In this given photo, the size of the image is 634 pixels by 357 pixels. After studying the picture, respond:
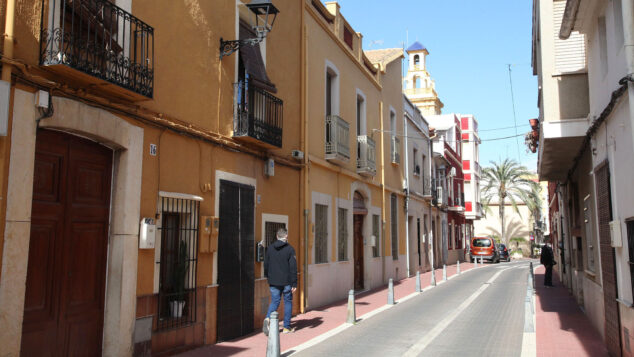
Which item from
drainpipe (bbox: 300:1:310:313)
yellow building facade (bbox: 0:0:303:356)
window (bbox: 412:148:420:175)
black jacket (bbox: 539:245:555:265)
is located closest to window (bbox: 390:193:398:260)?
window (bbox: 412:148:420:175)

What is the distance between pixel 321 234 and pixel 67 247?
27.5 feet

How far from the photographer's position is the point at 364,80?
18406mm

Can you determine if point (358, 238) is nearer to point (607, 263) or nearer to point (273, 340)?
point (607, 263)

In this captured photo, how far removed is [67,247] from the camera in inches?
256

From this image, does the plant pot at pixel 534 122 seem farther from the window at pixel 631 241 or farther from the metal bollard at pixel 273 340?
the metal bollard at pixel 273 340

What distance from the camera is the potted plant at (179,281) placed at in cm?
812

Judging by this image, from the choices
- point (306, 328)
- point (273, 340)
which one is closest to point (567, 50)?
point (306, 328)

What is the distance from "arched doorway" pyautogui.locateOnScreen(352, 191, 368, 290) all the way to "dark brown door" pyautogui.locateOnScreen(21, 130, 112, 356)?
11096mm

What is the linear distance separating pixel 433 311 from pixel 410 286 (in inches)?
247

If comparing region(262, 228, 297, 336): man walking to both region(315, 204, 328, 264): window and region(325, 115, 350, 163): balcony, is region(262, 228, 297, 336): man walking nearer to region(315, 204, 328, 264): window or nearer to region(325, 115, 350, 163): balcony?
region(315, 204, 328, 264): window

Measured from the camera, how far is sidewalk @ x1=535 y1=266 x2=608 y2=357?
27.9 ft

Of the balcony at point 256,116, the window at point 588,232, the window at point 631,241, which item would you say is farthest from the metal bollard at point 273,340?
the window at point 588,232

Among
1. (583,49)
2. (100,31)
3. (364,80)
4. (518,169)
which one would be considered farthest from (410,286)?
(518,169)

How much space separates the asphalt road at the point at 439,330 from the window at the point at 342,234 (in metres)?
2.43
